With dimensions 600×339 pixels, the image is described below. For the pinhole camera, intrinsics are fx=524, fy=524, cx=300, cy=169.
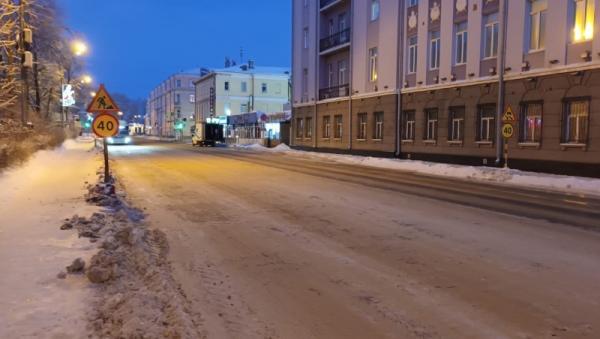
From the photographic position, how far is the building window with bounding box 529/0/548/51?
73.3 feet

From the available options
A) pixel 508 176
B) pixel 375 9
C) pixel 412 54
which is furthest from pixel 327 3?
pixel 508 176

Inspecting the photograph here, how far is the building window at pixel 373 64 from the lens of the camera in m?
35.5

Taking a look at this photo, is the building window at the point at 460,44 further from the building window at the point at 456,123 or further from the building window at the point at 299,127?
the building window at the point at 299,127

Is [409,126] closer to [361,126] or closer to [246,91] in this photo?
[361,126]

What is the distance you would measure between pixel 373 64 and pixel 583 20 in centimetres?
1655

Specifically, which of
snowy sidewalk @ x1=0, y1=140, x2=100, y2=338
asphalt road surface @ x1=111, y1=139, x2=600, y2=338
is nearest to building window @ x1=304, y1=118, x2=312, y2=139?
asphalt road surface @ x1=111, y1=139, x2=600, y2=338

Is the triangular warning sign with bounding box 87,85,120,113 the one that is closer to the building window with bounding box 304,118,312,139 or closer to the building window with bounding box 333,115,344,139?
the building window with bounding box 333,115,344,139

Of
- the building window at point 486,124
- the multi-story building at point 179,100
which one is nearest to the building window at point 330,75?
the building window at point 486,124

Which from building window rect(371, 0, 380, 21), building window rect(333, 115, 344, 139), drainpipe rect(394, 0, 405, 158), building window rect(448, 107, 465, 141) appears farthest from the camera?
building window rect(333, 115, 344, 139)

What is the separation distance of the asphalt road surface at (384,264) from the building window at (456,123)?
45.6 feet

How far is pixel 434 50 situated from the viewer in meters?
29.7

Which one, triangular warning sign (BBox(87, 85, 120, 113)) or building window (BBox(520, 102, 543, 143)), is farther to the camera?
building window (BBox(520, 102, 543, 143))

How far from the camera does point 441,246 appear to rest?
779 centimetres

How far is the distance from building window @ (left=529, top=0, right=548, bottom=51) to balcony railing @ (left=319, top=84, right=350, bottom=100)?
17.3m
